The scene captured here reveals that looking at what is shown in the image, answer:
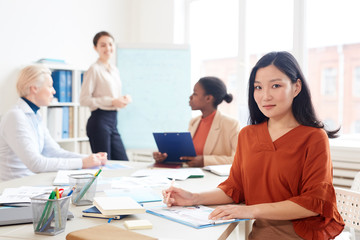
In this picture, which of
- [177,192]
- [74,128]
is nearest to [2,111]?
[74,128]

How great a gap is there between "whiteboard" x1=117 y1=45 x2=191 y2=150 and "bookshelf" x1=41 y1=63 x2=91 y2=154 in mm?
473

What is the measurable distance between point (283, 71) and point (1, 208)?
1.07 metres

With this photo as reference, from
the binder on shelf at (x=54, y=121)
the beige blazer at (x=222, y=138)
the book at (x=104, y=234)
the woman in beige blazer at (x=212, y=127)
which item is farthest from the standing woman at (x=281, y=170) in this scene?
the binder on shelf at (x=54, y=121)

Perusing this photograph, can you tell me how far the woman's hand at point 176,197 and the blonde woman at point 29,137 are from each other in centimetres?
87

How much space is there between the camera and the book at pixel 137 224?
1.00m

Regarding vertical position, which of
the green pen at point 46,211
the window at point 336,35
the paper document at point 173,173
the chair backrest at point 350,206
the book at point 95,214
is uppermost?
the window at point 336,35

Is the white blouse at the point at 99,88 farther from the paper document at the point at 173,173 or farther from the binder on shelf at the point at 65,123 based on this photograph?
the paper document at the point at 173,173

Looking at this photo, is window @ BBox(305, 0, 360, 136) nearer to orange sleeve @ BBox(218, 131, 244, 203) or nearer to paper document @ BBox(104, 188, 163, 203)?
orange sleeve @ BBox(218, 131, 244, 203)

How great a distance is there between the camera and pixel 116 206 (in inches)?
43.1

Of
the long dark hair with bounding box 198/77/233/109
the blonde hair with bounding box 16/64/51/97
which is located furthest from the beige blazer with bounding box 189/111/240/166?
the blonde hair with bounding box 16/64/51/97

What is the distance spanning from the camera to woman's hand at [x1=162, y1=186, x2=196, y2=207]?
1217 millimetres

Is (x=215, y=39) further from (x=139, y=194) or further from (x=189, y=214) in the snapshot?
(x=189, y=214)

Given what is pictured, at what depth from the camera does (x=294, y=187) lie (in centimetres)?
120

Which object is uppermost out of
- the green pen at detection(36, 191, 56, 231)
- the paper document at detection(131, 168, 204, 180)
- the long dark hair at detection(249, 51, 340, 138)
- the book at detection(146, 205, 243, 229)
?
the long dark hair at detection(249, 51, 340, 138)
